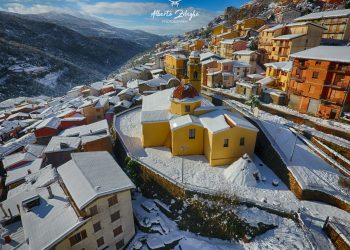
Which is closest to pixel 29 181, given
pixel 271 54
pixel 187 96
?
pixel 187 96

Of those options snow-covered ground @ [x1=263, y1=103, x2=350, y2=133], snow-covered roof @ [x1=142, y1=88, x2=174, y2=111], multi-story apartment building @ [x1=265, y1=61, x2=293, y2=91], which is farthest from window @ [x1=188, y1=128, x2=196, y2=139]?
multi-story apartment building @ [x1=265, y1=61, x2=293, y2=91]

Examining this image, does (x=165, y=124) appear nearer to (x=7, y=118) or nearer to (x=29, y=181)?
(x=29, y=181)

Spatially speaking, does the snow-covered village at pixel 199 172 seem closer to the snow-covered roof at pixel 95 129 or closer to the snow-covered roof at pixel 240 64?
the snow-covered roof at pixel 95 129

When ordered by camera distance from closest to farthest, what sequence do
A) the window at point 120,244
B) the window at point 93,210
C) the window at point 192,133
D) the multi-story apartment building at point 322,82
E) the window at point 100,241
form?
the window at point 93,210
the window at point 100,241
the window at point 120,244
the window at point 192,133
the multi-story apartment building at point 322,82

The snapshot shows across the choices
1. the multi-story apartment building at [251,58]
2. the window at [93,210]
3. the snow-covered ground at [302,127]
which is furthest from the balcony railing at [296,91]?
the window at [93,210]

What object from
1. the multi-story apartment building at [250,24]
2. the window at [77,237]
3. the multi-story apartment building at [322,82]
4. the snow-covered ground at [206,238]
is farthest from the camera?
the multi-story apartment building at [250,24]

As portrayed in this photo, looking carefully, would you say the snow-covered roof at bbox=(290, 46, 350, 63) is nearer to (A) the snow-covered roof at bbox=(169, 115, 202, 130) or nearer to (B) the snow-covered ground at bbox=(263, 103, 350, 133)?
(B) the snow-covered ground at bbox=(263, 103, 350, 133)
